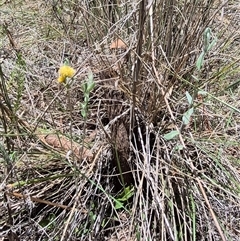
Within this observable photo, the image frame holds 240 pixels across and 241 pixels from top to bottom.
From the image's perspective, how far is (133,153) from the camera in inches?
58.4

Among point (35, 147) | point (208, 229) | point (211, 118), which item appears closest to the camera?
point (208, 229)

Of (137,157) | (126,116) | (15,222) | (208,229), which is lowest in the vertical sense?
(208,229)

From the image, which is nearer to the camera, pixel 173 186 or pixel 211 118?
pixel 173 186

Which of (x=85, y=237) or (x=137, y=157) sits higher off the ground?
(x=137, y=157)

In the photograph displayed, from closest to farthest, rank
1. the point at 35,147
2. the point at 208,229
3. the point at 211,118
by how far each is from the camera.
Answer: the point at 208,229 < the point at 35,147 < the point at 211,118

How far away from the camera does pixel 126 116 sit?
57.5 inches

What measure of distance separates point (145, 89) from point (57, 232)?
55cm

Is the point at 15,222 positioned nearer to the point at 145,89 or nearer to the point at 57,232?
the point at 57,232

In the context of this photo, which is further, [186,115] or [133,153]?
[133,153]

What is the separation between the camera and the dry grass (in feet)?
4.48

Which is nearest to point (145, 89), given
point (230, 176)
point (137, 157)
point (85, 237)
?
point (137, 157)

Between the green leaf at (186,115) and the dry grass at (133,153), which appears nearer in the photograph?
the green leaf at (186,115)

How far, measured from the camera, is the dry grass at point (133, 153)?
1.36 metres

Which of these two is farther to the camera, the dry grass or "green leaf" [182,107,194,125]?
the dry grass
